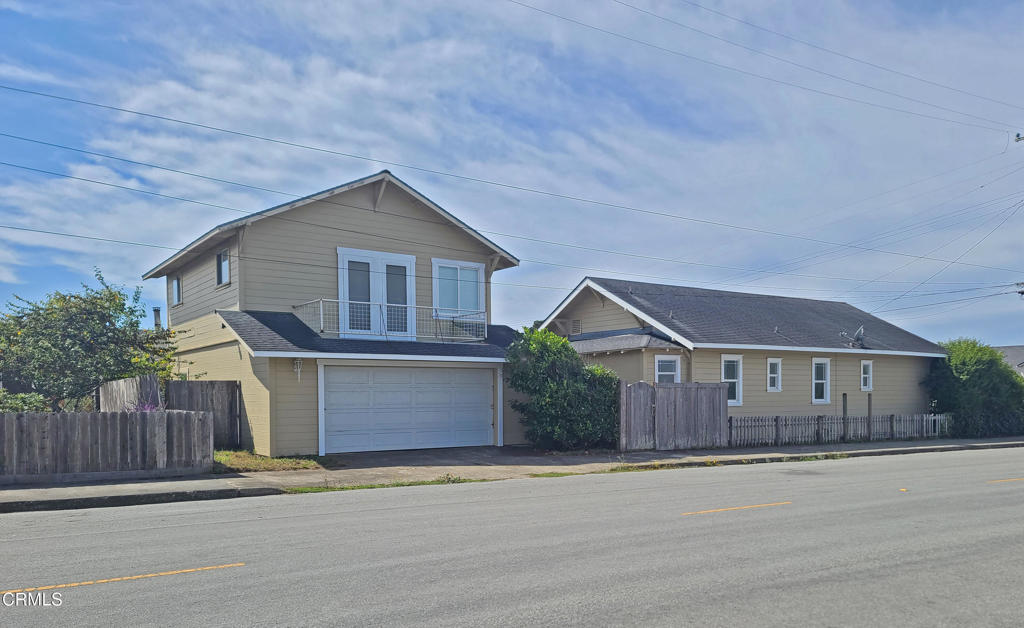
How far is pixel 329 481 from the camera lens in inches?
603

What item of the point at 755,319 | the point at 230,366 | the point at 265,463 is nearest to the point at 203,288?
the point at 230,366

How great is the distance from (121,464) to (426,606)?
10.8m

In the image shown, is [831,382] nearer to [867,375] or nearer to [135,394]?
[867,375]

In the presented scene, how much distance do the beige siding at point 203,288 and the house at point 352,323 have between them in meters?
0.07

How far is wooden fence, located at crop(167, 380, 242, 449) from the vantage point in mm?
20031

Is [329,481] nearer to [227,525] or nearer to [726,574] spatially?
[227,525]

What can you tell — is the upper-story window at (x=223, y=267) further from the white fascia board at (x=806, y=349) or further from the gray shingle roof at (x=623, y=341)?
the white fascia board at (x=806, y=349)

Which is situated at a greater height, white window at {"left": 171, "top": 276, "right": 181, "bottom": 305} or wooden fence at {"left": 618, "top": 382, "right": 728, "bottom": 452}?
white window at {"left": 171, "top": 276, "right": 181, "bottom": 305}

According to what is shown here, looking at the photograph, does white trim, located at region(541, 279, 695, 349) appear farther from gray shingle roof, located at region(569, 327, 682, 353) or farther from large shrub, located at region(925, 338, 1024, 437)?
large shrub, located at region(925, 338, 1024, 437)

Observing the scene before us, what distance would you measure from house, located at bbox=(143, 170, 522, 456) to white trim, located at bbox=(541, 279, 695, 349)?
15.0 ft

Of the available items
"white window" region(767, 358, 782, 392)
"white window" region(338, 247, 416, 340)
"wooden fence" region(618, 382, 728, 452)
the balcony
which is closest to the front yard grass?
the balcony

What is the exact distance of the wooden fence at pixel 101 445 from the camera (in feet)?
44.9

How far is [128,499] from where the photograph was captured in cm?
1273

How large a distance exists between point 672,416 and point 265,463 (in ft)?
36.6
